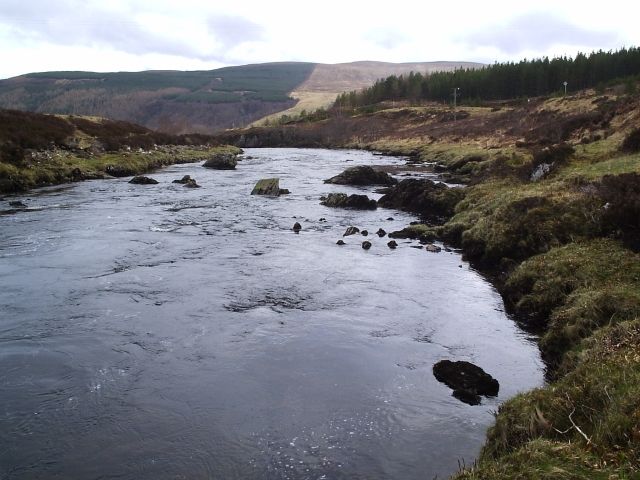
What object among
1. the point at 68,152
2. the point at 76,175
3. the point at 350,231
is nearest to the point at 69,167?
the point at 76,175

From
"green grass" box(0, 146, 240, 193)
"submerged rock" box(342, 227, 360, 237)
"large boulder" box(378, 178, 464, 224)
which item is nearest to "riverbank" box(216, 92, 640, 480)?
"large boulder" box(378, 178, 464, 224)

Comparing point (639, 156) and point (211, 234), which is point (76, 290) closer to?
point (211, 234)

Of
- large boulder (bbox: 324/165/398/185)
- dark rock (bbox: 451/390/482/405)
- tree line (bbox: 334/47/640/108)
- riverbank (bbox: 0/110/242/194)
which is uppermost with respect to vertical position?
tree line (bbox: 334/47/640/108)

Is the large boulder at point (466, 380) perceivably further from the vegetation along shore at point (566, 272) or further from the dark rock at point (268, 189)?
the dark rock at point (268, 189)

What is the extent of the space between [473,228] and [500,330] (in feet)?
36.7

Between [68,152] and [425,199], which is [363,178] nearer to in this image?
[425,199]

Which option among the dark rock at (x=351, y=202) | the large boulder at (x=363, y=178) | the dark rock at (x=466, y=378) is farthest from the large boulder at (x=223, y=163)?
the dark rock at (x=466, y=378)

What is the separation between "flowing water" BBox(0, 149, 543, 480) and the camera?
34.3ft

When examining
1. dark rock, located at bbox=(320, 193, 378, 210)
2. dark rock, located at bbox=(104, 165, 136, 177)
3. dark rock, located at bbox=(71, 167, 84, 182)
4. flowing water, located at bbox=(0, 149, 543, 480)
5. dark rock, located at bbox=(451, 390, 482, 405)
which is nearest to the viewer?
flowing water, located at bbox=(0, 149, 543, 480)

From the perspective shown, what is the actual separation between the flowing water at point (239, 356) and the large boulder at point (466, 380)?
0.27 metres

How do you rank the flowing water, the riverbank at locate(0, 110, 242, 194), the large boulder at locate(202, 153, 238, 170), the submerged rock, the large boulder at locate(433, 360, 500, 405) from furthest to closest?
the large boulder at locate(202, 153, 238, 170), the riverbank at locate(0, 110, 242, 194), the submerged rock, the large boulder at locate(433, 360, 500, 405), the flowing water

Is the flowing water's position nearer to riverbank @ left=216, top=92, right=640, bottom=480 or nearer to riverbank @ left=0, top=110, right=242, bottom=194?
riverbank @ left=216, top=92, right=640, bottom=480

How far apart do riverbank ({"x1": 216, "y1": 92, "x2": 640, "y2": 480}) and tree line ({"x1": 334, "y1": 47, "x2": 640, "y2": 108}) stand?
10370cm

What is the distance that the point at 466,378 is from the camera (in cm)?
1330
